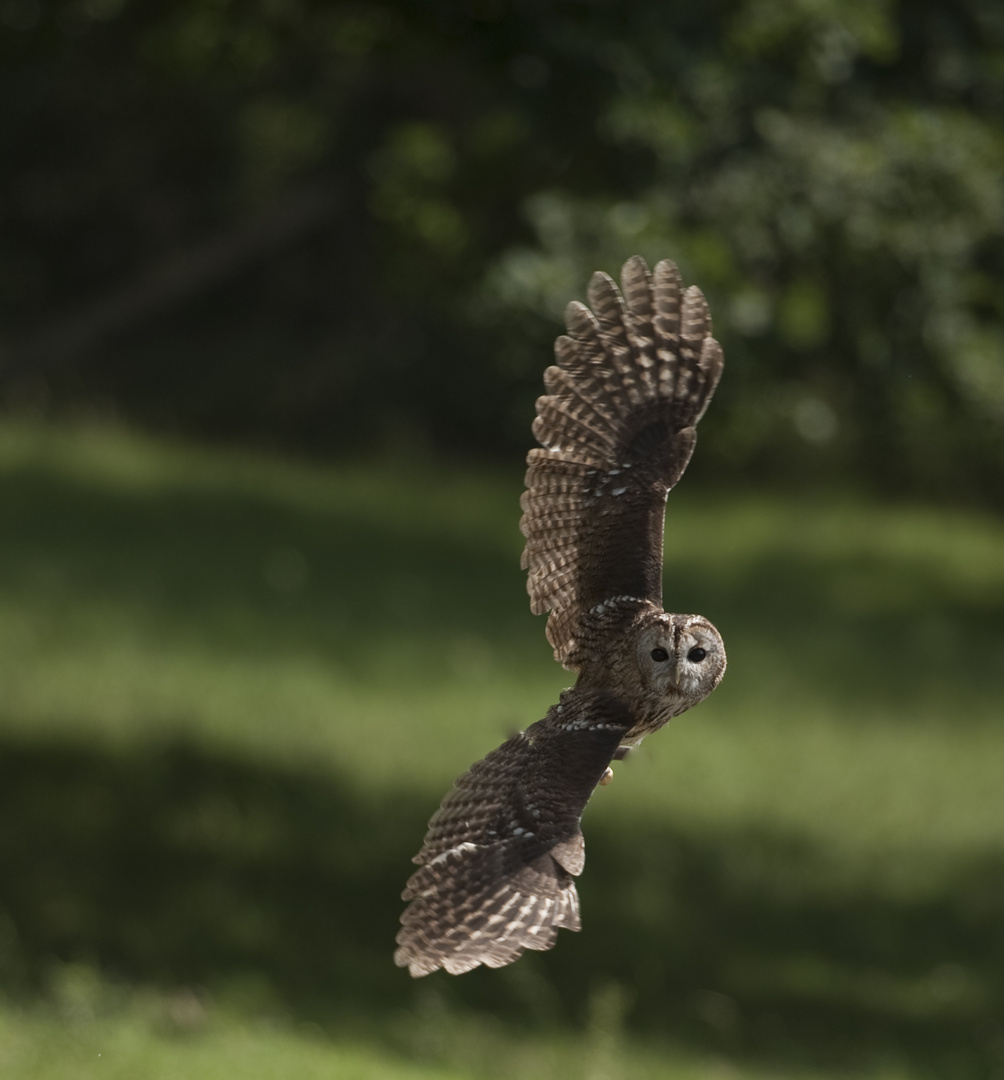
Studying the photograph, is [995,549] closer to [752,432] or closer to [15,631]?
[15,631]

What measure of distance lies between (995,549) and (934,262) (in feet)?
44.7

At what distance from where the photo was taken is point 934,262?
26.2 feet

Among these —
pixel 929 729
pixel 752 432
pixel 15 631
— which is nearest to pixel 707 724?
pixel 929 729

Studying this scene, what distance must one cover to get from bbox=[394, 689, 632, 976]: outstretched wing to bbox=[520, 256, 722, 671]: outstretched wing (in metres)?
0.39

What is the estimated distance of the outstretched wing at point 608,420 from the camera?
3562 mm

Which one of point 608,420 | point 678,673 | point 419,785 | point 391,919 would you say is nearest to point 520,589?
point 419,785

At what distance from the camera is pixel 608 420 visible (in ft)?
12.1

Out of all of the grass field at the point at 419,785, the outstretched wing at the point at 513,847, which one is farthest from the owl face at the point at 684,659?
the grass field at the point at 419,785

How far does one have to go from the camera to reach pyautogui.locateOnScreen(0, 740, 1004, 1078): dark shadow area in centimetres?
935

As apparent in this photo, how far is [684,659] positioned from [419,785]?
31.9ft

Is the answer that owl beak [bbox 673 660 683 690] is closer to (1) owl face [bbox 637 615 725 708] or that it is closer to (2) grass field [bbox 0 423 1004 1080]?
Result: (1) owl face [bbox 637 615 725 708]

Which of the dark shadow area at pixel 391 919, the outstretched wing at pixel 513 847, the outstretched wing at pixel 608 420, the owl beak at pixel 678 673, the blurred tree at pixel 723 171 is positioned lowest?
the outstretched wing at pixel 513 847

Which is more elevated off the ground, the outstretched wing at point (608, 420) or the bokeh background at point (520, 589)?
the bokeh background at point (520, 589)

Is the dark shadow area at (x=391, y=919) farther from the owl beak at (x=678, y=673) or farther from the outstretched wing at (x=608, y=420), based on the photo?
the owl beak at (x=678, y=673)
